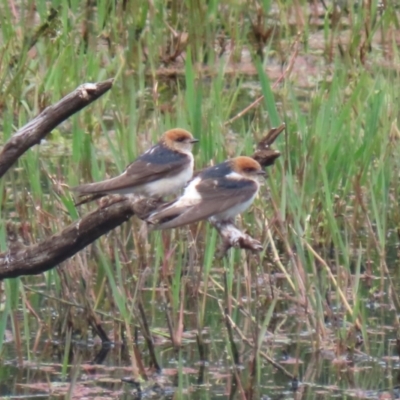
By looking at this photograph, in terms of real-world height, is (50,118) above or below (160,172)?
above

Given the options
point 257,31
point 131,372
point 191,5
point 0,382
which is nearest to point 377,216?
point 131,372

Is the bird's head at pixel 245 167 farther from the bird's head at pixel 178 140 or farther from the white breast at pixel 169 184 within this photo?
the bird's head at pixel 178 140

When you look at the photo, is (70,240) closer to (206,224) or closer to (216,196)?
(216,196)

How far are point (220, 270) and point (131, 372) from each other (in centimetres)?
98

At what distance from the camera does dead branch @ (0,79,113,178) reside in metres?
3.84

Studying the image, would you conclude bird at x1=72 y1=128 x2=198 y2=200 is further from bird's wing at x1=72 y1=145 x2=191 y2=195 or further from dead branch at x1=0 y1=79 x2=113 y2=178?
dead branch at x1=0 y1=79 x2=113 y2=178

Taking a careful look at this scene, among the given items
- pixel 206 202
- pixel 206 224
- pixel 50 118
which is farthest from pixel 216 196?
pixel 206 224

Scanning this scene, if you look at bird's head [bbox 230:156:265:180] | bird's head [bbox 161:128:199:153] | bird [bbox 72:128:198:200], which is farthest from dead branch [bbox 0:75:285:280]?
bird's head [bbox 161:128:199:153]

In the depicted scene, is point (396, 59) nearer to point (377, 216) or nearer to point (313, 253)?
point (377, 216)

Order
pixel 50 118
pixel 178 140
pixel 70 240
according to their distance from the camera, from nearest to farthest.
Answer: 1. pixel 50 118
2. pixel 70 240
3. pixel 178 140

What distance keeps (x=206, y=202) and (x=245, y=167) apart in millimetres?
406

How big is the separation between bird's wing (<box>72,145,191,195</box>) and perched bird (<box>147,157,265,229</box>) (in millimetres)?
113

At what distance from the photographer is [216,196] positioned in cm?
436

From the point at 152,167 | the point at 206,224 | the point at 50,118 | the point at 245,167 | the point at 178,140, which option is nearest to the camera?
the point at 50,118
